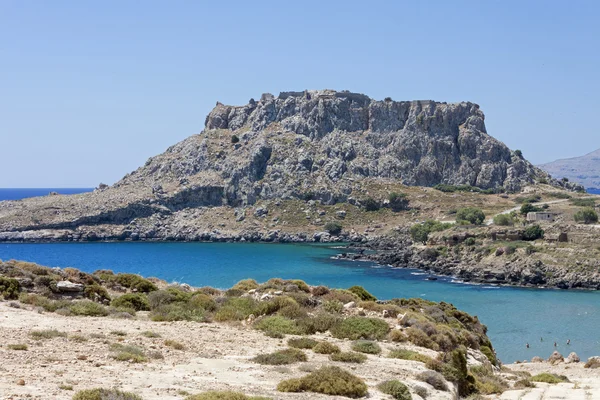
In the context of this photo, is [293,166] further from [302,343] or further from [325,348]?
[325,348]

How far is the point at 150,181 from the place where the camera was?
163 meters

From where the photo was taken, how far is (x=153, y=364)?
15.8 meters

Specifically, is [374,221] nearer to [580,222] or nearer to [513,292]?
[580,222]

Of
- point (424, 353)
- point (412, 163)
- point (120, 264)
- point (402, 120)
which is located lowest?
point (120, 264)

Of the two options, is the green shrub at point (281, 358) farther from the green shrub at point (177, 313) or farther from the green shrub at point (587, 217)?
the green shrub at point (587, 217)

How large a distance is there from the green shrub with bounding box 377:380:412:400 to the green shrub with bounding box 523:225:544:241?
85.5 m

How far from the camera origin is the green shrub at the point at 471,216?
114 metres

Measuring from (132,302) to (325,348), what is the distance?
9765 millimetres

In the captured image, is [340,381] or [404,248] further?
[404,248]

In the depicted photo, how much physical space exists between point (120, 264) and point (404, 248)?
4884 centimetres

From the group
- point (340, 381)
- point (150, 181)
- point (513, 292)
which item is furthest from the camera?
point (150, 181)

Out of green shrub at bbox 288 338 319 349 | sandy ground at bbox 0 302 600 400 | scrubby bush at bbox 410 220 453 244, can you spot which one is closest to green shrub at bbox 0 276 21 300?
sandy ground at bbox 0 302 600 400

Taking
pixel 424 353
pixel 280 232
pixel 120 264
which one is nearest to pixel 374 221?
pixel 280 232

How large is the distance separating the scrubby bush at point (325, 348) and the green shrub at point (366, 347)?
101 cm
